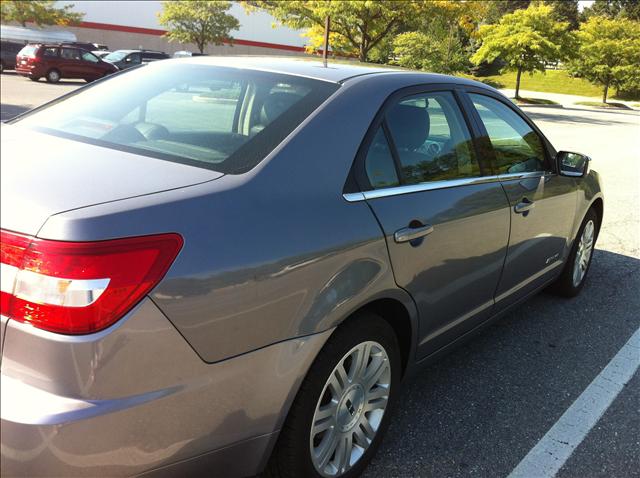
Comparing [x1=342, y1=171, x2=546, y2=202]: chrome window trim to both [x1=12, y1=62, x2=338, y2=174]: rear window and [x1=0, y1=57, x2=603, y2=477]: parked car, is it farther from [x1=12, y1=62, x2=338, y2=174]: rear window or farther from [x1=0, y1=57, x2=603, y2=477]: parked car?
[x1=12, y1=62, x2=338, y2=174]: rear window

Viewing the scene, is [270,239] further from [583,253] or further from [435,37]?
[435,37]

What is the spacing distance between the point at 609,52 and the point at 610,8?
5356cm

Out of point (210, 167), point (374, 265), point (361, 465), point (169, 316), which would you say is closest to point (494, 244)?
point (374, 265)

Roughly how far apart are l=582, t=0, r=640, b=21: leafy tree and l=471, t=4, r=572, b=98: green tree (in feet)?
183

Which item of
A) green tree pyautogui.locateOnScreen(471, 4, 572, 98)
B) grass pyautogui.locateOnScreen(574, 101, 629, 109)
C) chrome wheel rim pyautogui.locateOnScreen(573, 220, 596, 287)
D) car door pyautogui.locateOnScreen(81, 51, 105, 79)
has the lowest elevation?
grass pyautogui.locateOnScreen(574, 101, 629, 109)

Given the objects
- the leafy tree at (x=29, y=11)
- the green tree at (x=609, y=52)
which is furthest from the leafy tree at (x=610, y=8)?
the leafy tree at (x=29, y=11)

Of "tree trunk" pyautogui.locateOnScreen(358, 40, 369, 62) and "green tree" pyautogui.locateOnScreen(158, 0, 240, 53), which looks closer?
"tree trunk" pyautogui.locateOnScreen(358, 40, 369, 62)

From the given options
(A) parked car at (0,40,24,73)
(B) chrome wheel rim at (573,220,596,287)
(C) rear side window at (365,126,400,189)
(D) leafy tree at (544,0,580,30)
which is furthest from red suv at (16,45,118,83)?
(D) leafy tree at (544,0,580,30)

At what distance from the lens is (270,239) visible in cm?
185

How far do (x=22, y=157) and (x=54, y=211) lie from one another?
497 mm

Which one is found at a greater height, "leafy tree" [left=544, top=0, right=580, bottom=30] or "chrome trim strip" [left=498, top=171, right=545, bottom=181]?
"leafy tree" [left=544, top=0, right=580, bottom=30]

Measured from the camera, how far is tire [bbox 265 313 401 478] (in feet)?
6.80

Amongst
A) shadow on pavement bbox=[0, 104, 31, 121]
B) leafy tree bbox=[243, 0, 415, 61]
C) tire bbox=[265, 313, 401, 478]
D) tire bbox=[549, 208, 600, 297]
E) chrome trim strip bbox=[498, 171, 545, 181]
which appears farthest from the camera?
leafy tree bbox=[243, 0, 415, 61]

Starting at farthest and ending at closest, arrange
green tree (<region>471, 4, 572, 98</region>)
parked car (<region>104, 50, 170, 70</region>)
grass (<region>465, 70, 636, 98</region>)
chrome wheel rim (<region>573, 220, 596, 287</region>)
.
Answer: grass (<region>465, 70, 636, 98</region>), green tree (<region>471, 4, 572, 98</region>), parked car (<region>104, 50, 170, 70</region>), chrome wheel rim (<region>573, 220, 596, 287</region>)
